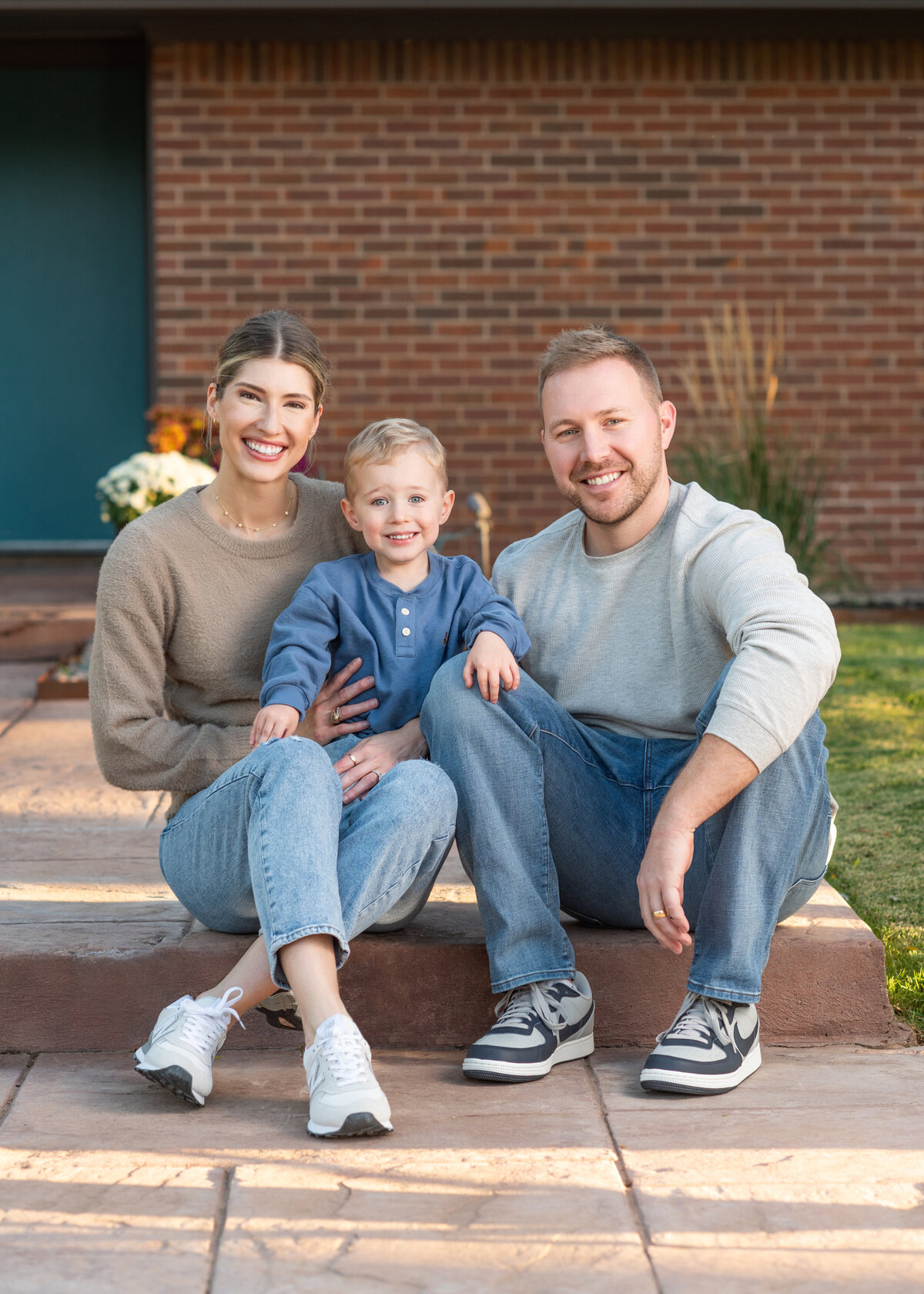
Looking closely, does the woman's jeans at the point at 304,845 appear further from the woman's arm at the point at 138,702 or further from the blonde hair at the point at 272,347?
the blonde hair at the point at 272,347

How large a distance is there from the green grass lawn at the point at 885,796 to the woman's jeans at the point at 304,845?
953 mm

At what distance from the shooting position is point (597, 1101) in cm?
224

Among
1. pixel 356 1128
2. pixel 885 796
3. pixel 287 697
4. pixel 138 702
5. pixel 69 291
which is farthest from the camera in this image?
pixel 69 291

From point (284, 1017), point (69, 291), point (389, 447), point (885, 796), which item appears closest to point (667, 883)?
point (284, 1017)

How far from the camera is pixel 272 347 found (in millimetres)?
2605

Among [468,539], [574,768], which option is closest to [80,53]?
[468,539]

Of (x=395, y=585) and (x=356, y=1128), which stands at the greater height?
(x=395, y=585)

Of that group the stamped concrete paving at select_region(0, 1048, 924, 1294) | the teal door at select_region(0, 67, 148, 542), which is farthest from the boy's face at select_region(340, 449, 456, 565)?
the teal door at select_region(0, 67, 148, 542)

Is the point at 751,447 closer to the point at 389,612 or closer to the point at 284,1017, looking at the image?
the point at 389,612

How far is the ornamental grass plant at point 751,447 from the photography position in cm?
615

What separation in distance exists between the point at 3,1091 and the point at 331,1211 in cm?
71

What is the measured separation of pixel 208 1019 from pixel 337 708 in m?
0.62

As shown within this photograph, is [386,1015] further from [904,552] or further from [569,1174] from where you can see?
[904,552]

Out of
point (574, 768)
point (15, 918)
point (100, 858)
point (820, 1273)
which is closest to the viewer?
point (820, 1273)
